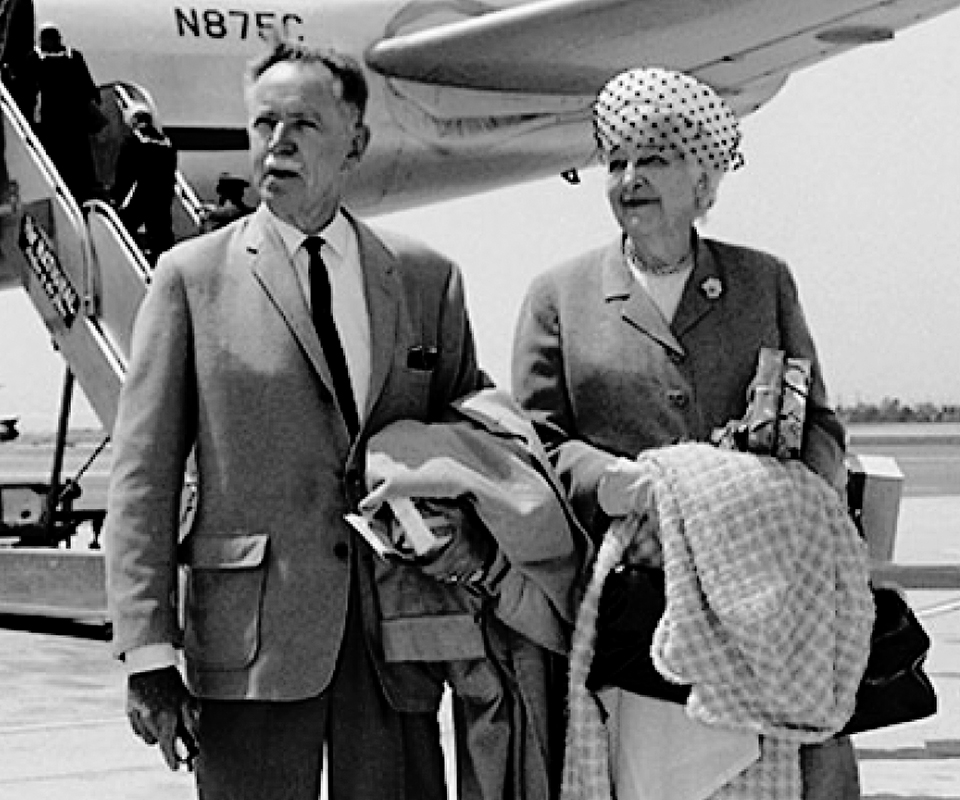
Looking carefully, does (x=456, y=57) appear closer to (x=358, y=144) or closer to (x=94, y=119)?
(x=94, y=119)

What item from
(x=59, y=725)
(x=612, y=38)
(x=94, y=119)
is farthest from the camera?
Result: (x=612, y=38)

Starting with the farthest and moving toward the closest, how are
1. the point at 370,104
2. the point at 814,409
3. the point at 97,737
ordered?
the point at 370,104 < the point at 97,737 < the point at 814,409

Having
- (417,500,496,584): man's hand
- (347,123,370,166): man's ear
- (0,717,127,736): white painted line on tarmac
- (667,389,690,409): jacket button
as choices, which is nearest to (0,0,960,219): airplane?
(0,717,127,736): white painted line on tarmac

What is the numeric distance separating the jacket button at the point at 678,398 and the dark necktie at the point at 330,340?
44 cm

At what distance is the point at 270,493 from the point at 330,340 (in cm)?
23

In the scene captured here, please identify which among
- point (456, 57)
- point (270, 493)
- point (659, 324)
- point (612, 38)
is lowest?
point (270, 493)

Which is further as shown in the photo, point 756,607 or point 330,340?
point 330,340

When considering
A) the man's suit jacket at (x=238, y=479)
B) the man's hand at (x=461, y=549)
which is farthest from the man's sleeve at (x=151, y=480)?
the man's hand at (x=461, y=549)

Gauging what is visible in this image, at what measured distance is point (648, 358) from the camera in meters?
2.66

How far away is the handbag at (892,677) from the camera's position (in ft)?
8.38

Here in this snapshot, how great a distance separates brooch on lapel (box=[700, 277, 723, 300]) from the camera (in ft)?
8.84

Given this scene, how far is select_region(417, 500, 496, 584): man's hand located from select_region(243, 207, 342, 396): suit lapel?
9.8 inches

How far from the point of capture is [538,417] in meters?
2.67

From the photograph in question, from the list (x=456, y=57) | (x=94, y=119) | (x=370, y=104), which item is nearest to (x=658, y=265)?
(x=94, y=119)
